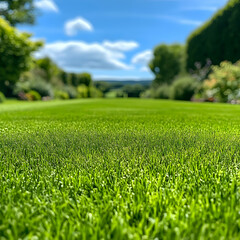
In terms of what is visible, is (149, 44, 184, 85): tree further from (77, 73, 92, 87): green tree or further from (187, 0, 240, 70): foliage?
(77, 73, 92, 87): green tree

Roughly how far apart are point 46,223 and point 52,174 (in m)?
0.66

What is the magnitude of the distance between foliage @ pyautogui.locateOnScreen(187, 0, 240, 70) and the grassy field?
66.1ft

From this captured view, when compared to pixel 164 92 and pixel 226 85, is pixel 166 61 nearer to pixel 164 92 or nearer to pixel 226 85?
pixel 164 92

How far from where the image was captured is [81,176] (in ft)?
5.69

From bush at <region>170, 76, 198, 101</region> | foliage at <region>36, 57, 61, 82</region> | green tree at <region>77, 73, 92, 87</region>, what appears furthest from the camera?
green tree at <region>77, 73, 92, 87</region>

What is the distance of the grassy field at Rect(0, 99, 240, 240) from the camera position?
1137mm

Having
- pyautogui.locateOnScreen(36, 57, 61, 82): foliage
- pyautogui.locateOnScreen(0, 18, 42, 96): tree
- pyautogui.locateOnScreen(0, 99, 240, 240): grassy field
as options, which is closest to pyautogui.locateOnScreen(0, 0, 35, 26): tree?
pyautogui.locateOnScreen(0, 18, 42, 96): tree

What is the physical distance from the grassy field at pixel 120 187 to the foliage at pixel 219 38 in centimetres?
2016

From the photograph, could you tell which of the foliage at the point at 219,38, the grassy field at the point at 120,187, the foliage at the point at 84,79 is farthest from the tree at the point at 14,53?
the foliage at the point at 84,79

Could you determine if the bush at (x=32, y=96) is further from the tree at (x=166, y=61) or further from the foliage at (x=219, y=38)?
the tree at (x=166, y=61)

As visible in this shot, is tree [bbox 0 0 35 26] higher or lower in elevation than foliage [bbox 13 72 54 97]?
higher

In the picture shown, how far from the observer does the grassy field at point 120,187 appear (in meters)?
1.14

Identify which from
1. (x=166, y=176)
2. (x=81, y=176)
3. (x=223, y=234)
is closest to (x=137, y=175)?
(x=166, y=176)

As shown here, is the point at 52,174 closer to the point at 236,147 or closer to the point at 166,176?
the point at 166,176
